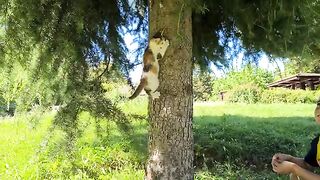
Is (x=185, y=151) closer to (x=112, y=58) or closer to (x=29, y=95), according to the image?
(x=112, y=58)

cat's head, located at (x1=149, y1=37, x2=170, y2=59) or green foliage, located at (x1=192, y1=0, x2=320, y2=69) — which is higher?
green foliage, located at (x1=192, y1=0, x2=320, y2=69)

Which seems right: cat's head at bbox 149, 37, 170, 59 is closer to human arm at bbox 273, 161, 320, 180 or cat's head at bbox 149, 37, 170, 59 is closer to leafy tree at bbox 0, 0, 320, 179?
leafy tree at bbox 0, 0, 320, 179

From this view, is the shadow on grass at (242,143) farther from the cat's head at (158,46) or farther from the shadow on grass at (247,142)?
the cat's head at (158,46)

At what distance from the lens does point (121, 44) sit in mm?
2592

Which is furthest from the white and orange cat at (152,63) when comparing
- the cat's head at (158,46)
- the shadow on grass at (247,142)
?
the shadow on grass at (247,142)

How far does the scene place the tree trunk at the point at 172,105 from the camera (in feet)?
7.27

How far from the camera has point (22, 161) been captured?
12.3ft

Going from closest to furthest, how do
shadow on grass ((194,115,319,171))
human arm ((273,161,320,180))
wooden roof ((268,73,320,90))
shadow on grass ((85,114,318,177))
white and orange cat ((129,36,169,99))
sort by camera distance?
1. human arm ((273,161,320,180))
2. white and orange cat ((129,36,169,99))
3. shadow on grass ((85,114,318,177))
4. shadow on grass ((194,115,319,171))
5. wooden roof ((268,73,320,90))

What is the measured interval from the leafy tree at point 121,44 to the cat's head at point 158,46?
1.9 inches

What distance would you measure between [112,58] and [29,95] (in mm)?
540

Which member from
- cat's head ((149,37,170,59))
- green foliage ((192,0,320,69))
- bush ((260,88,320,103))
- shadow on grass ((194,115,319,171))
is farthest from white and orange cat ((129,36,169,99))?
bush ((260,88,320,103))

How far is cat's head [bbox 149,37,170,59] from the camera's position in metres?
2.16

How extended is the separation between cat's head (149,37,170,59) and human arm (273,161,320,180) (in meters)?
0.81

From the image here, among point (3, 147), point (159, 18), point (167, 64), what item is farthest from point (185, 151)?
point (3, 147)
